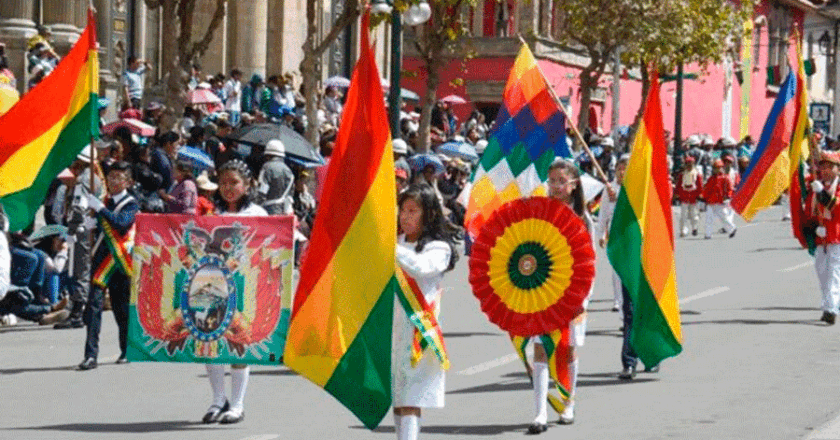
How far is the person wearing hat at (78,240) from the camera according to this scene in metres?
19.0

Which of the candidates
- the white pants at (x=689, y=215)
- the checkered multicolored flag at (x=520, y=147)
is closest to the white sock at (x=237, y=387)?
the checkered multicolored flag at (x=520, y=147)

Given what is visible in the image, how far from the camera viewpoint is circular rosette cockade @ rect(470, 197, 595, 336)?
1232 centimetres

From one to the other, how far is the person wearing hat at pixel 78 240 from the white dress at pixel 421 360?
27.7 feet

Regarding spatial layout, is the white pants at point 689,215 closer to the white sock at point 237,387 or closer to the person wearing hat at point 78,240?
the person wearing hat at point 78,240

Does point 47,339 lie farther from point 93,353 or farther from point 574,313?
point 574,313

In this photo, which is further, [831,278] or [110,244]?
[831,278]

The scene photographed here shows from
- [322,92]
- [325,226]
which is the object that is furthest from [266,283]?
[322,92]

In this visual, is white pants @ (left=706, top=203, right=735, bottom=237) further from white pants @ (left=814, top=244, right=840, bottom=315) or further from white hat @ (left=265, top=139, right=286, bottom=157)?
white pants @ (left=814, top=244, right=840, bottom=315)

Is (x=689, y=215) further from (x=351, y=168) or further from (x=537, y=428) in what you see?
(x=351, y=168)

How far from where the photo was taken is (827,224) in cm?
1975

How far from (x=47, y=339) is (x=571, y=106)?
42.7m

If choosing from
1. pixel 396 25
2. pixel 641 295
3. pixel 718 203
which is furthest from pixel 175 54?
pixel 718 203

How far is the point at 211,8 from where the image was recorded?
40000 mm

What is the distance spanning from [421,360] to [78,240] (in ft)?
30.8
